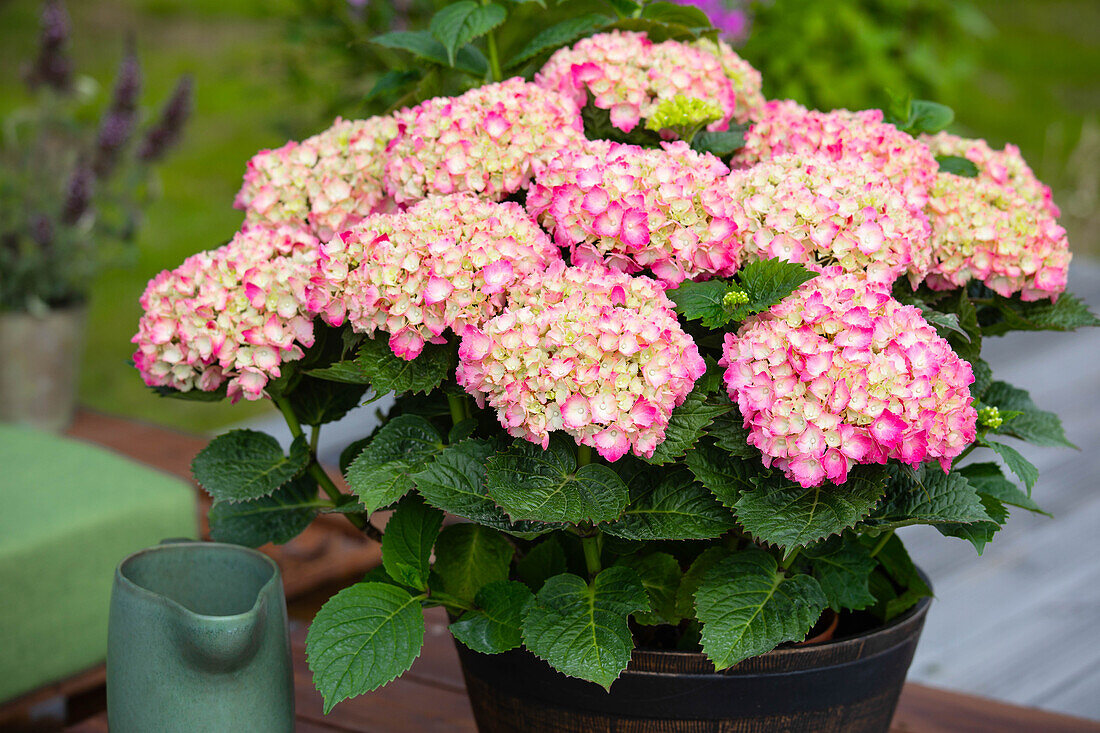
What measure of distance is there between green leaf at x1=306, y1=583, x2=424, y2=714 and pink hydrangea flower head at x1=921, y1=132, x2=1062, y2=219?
59cm

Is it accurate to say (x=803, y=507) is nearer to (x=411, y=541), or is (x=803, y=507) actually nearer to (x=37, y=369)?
(x=411, y=541)

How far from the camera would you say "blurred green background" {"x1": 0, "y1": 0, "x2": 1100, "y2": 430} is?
3059mm

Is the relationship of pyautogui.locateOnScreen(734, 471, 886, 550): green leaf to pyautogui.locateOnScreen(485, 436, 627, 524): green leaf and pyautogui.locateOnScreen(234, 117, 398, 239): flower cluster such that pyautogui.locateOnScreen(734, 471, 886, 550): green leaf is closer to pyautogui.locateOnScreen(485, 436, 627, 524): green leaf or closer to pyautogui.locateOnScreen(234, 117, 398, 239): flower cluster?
pyautogui.locateOnScreen(485, 436, 627, 524): green leaf

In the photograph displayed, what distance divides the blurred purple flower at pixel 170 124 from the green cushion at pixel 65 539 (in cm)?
91

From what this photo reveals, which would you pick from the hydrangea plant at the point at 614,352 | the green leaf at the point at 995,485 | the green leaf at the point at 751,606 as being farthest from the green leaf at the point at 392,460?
the green leaf at the point at 995,485

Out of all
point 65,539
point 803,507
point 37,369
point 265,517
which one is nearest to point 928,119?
point 803,507

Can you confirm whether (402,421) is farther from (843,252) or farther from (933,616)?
(933,616)

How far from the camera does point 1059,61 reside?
27.2ft

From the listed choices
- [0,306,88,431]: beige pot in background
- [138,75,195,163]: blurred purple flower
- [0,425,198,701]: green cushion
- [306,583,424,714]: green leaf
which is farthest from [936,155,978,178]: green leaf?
[0,306,88,431]: beige pot in background

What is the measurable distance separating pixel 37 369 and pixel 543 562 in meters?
2.03

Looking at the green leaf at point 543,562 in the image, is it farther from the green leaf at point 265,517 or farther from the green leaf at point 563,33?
the green leaf at point 563,33

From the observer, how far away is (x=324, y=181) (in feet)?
3.10

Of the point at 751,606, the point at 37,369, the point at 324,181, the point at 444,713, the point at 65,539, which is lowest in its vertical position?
the point at 37,369

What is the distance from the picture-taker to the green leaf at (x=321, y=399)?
3.09 ft
